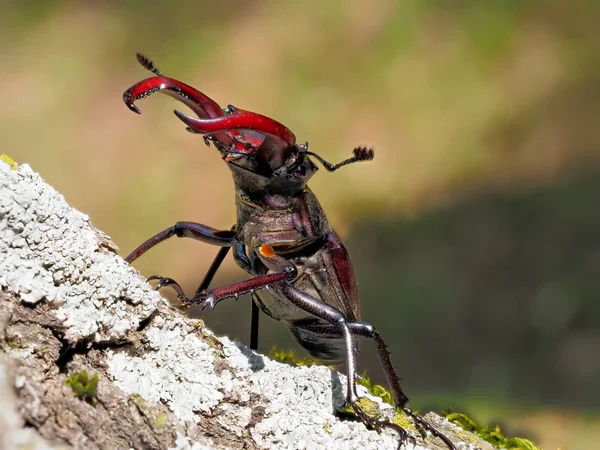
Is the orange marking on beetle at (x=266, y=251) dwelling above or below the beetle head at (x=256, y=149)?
below

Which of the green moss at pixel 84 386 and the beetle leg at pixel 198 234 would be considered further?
the beetle leg at pixel 198 234

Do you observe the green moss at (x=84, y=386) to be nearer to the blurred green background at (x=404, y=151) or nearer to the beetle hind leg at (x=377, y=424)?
the beetle hind leg at (x=377, y=424)

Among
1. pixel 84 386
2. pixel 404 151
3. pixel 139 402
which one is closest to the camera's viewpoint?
pixel 84 386

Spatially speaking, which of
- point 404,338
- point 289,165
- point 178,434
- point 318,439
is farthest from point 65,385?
point 404,338

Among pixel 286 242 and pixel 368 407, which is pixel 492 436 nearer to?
pixel 368 407

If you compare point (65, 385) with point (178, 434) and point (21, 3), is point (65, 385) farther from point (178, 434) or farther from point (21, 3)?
point (21, 3)

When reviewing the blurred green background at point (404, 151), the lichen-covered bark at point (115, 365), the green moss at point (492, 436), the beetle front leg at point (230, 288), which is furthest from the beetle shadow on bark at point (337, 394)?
the blurred green background at point (404, 151)

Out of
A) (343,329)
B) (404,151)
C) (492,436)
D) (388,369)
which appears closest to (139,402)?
(343,329)
